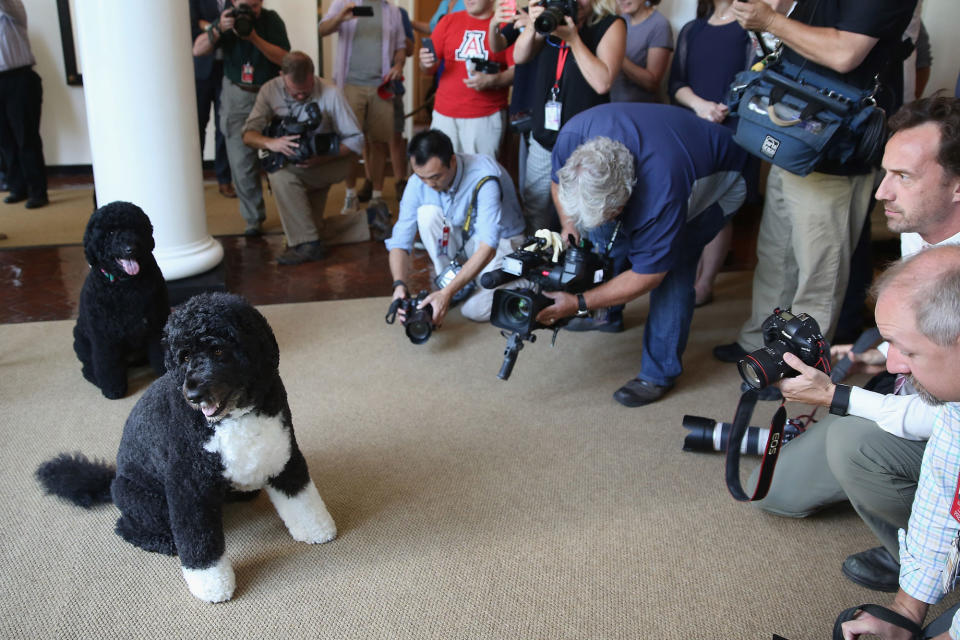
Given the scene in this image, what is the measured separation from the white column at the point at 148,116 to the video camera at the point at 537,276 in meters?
1.68

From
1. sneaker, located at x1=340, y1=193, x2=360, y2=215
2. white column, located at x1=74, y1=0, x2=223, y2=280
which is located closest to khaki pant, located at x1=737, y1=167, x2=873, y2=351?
white column, located at x1=74, y1=0, x2=223, y2=280

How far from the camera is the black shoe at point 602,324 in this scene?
3.24 m

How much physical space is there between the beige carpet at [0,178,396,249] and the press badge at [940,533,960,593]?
13.3ft

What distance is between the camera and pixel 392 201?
5.23 meters

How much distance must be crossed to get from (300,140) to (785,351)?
9.89ft

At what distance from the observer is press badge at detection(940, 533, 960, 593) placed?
1.28m

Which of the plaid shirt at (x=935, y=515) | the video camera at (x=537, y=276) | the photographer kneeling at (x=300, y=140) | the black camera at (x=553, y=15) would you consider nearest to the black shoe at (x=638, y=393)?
the video camera at (x=537, y=276)

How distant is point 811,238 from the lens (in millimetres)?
2557

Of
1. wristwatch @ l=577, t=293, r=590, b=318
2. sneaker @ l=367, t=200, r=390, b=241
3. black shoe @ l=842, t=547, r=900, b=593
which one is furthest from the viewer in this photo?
sneaker @ l=367, t=200, r=390, b=241

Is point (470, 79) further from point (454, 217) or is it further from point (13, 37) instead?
point (13, 37)

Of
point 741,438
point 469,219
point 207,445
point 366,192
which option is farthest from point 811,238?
point 366,192

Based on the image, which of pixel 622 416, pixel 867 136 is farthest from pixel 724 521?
pixel 867 136

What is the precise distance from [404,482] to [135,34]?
2.23 meters

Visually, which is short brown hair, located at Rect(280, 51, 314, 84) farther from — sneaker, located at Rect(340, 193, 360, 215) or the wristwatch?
the wristwatch
